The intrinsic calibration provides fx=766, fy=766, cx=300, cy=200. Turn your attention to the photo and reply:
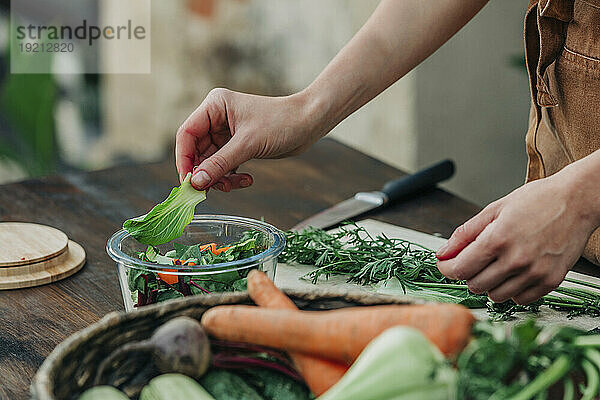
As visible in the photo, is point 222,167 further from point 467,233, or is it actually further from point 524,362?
point 524,362

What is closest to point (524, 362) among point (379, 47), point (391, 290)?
point (391, 290)

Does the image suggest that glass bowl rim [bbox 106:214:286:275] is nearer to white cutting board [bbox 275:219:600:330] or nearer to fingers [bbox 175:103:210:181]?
white cutting board [bbox 275:219:600:330]

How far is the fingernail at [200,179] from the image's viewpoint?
4.07 ft

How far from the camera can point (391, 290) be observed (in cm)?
124

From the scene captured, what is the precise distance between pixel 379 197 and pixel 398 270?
16.3 inches

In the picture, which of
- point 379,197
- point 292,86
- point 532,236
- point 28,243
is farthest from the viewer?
point 292,86

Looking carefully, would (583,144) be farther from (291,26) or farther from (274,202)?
(291,26)

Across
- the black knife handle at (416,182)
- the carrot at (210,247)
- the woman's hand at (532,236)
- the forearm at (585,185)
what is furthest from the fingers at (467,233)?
the black knife handle at (416,182)

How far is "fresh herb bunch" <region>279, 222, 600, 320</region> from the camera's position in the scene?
1205 mm

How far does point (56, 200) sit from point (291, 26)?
214cm

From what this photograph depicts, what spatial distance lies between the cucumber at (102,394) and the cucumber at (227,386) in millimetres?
80

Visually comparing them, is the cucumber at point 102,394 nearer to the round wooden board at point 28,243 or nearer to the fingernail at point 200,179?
the fingernail at point 200,179

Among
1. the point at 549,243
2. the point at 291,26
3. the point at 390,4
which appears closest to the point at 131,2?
the point at 291,26

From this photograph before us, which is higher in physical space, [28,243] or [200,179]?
[200,179]
